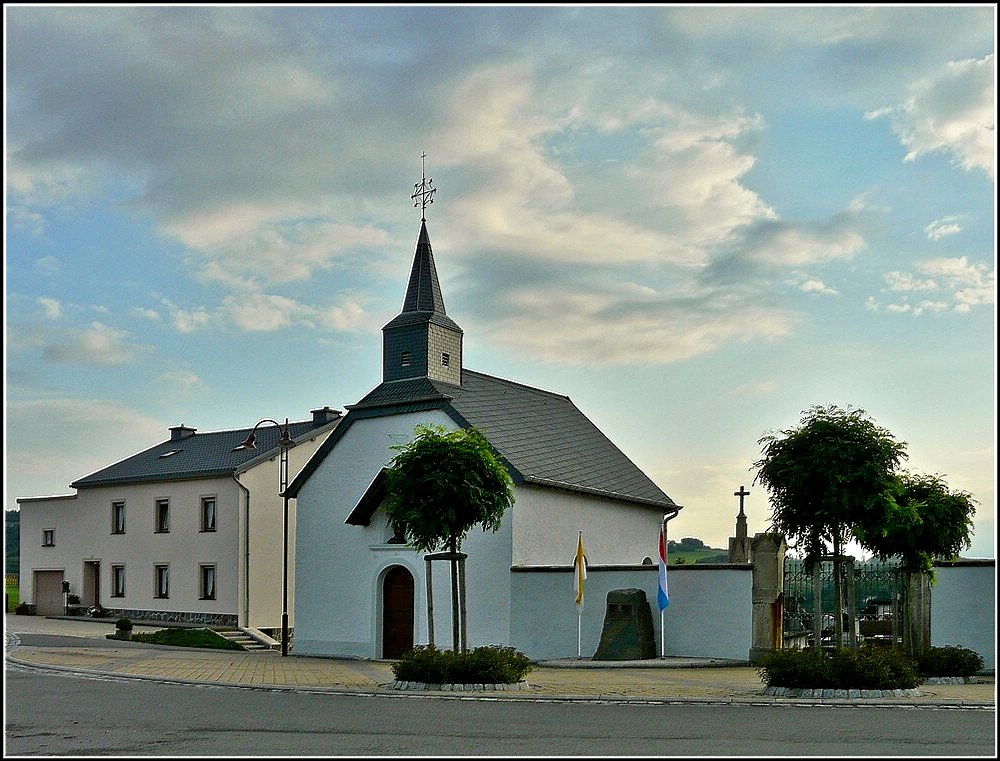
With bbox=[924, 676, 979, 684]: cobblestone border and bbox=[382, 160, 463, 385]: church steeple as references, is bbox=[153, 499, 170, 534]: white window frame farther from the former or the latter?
bbox=[924, 676, 979, 684]: cobblestone border

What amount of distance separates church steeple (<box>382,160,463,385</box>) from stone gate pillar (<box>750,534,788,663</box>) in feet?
35.0

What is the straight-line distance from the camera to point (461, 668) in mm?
17547

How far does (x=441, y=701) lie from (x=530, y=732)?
3938mm

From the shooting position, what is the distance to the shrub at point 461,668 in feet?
57.5

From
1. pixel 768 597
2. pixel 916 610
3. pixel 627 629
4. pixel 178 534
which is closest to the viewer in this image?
pixel 916 610

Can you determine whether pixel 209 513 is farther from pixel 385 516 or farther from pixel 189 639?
pixel 385 516

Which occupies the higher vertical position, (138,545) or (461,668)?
(461,668)

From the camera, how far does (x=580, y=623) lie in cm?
2461

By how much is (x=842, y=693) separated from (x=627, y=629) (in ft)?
28.1

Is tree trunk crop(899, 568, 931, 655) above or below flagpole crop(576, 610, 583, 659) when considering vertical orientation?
above

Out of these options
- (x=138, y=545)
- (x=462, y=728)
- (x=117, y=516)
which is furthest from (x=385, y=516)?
(x=117, y=516)

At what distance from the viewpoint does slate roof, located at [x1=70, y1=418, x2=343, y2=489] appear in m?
41.9

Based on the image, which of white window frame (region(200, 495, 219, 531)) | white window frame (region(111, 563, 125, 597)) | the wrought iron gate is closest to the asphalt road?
the wrought iron gate

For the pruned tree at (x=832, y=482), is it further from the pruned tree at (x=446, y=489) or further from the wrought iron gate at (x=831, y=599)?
the pruned tree at (x=446, y=489)
